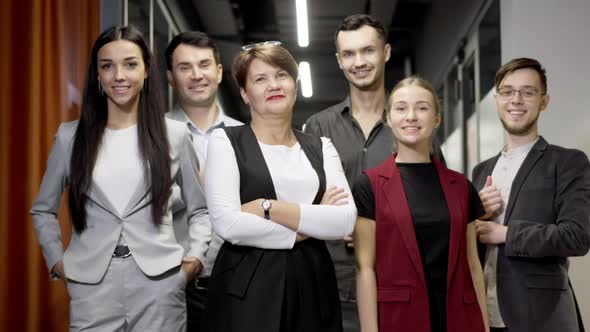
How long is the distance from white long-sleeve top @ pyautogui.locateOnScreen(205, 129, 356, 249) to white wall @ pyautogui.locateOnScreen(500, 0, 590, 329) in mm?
2371

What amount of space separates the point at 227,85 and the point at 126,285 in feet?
28.0

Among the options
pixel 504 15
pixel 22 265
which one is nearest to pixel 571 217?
pixel 22 265

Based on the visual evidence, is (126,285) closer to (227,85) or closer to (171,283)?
(171,283)

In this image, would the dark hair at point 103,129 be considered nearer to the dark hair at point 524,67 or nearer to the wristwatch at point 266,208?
the wristwatch at point 266,208

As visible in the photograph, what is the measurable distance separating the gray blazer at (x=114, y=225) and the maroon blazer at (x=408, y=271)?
67cm

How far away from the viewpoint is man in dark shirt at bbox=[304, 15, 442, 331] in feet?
9.95

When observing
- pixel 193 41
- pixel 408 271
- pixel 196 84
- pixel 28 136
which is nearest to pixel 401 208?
pixel 408 271

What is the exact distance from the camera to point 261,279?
88.6 inches

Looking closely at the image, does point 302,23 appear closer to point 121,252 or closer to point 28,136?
point 28,136

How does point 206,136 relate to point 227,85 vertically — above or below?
below

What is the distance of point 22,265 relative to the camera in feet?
9.25

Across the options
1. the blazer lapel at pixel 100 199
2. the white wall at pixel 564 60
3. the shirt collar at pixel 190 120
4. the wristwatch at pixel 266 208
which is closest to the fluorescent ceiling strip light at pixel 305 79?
the white wall at pixel 564 60

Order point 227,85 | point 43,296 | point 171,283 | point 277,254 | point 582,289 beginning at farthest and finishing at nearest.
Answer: point 227,85, point 582,289, point 43,296, point 171,283, point 277,254

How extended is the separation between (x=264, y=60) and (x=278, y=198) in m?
Answer: 0.49
